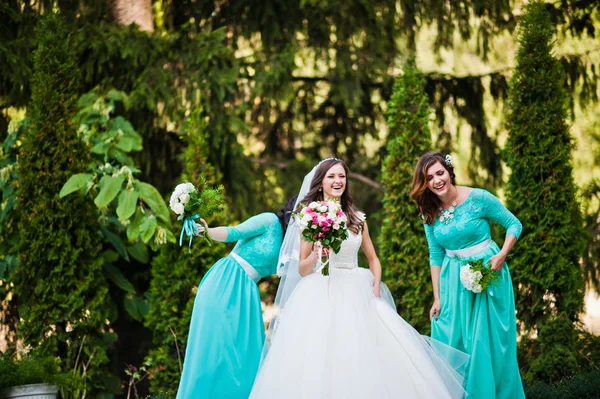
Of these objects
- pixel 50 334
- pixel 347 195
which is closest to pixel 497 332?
pixel 347 195

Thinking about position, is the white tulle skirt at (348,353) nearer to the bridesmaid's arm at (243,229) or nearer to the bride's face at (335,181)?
the bride's face at (335,181)

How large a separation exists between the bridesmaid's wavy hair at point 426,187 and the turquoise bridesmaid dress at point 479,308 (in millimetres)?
91

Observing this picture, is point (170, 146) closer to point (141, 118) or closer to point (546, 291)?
point (141, 118)

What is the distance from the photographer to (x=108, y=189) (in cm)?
679

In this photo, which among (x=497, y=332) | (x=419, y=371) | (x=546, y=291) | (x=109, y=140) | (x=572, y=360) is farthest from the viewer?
(x=109, y=140)

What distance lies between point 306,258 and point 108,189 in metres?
2.70

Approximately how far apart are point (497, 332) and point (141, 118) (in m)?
5.49

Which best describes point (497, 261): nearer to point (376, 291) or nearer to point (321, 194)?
point (376, 291)

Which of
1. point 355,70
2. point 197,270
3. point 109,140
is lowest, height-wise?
point 197,270

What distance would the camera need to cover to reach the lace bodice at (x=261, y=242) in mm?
5516

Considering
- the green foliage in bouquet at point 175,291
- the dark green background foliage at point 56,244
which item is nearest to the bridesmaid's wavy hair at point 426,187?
the green foliage in bouquet at point 175,291

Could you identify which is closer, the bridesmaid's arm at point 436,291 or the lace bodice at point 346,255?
the lace bodice at point 346,255

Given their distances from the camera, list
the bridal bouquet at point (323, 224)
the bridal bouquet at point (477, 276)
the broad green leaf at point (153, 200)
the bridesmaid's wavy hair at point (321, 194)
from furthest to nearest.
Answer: the broad green leaf at point (153, 200) < the bridesmaid's wavy hair at point (321, 194) < the bridal bouquet at point (477, 276) < the bridal bouquet at point (323, 224)

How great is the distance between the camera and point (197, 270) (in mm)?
7566
